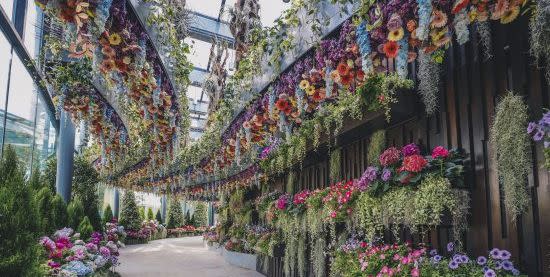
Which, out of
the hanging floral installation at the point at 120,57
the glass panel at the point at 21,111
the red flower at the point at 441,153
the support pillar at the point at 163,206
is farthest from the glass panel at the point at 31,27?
the support pillar at the point at 163,206

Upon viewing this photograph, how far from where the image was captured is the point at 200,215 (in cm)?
2584

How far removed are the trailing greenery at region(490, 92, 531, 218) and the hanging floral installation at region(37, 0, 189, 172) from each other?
253cm

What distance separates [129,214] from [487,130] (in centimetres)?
1672

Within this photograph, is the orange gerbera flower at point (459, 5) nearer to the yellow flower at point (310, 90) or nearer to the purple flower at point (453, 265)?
the yellow flower at point (310, 90)

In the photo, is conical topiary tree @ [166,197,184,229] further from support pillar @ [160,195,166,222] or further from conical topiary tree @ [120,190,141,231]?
conical topiary tree @ [120,190,141,231]

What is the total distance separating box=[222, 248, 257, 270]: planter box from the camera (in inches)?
339

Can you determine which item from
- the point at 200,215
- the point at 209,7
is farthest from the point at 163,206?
the point at 209,7

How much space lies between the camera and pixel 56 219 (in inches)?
236

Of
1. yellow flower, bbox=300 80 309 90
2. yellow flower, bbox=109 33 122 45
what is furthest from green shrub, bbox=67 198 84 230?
yellow flower, bbox=300 80 309 90

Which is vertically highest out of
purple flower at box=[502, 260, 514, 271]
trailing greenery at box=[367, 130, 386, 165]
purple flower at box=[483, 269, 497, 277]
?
trailing greenery at box=[367, 130, 386, 165]

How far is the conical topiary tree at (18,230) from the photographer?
2.52 meters

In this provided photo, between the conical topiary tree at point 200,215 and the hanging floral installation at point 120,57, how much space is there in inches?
756

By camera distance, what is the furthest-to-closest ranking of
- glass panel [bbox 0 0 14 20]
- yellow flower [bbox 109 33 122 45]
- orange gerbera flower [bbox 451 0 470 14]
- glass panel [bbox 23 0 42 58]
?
glass panel [bbox 23 0 42 58]
glass panel [bbox 0 0 14 20]
yellow flower [bbox 109 33 122 45]
orange gerbera flower [bbox 451 0 470 14]

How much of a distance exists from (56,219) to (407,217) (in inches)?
203
